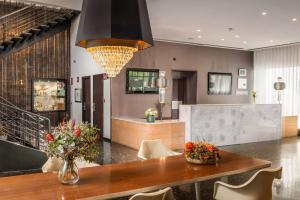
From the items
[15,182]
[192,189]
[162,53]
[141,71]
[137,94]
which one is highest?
[162,53]

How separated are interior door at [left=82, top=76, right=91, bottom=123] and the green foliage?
717 centimetres

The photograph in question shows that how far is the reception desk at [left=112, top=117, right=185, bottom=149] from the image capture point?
300 inches

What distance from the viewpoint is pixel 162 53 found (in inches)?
410

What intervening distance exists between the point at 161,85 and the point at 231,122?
2272 mm

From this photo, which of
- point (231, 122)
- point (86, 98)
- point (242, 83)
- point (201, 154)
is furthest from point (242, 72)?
point (201, 154)

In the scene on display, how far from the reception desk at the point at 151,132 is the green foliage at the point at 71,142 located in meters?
4.83

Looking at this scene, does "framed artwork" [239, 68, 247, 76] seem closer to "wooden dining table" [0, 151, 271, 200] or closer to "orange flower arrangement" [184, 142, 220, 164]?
"wooden dining table" [0, 151, 271, 200]

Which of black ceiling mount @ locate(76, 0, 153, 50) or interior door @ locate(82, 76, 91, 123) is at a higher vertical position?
black ceiling mount @ locate(76, 0, 153, 50)

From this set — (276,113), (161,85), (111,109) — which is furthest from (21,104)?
(276,113)

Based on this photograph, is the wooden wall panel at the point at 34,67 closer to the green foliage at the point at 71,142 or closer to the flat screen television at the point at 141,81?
the flat screen television at the point at 141,81

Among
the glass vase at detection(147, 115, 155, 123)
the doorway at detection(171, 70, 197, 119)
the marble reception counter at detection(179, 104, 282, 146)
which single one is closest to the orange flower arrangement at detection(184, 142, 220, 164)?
the glass vase at detection(147, 115, 155, 123)

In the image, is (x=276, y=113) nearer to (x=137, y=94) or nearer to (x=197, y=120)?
(x=197, y=120)

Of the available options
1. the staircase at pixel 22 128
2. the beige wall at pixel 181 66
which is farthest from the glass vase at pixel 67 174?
the beige wall at pixel 181 66

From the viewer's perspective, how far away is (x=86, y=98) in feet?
33.2
